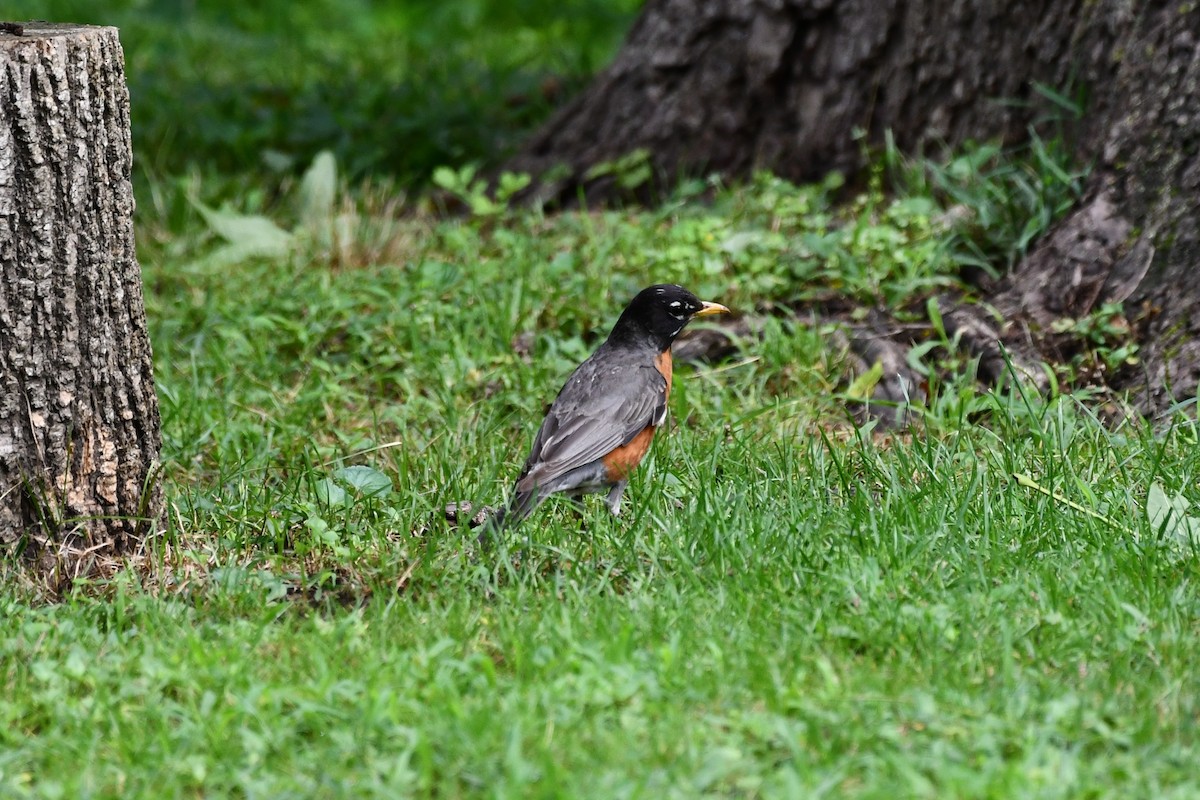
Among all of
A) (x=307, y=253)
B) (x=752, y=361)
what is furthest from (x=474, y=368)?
(x=307, y=253)

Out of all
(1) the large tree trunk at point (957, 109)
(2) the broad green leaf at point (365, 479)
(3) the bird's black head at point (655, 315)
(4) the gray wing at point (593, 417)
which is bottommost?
(2) the broad green leaf at point (365, 479)

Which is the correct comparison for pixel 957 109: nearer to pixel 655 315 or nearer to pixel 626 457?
pixel 655 315

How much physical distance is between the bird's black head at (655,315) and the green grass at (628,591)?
22 cm

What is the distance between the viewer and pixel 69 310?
14.0 feet

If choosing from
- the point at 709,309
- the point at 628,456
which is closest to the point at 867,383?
the point at 709,309

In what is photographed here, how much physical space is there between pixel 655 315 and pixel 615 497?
111 cm

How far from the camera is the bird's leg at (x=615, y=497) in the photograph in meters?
4.79

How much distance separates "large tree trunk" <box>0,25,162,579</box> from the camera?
4.16 metres

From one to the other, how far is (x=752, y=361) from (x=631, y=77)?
2.89 meters

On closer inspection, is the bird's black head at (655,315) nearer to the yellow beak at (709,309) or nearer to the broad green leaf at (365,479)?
the yellow beak at (709,309)

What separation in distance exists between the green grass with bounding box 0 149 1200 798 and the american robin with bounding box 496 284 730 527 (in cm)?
11

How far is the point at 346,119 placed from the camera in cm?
962

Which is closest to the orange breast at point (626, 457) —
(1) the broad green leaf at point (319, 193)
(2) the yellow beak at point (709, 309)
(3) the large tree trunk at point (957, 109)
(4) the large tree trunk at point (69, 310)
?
(2) the yellow beak at point (709, 309)

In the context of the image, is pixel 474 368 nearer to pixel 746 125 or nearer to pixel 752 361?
pixel 752 361
